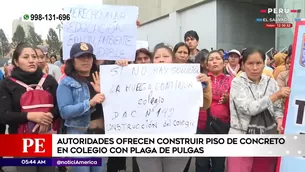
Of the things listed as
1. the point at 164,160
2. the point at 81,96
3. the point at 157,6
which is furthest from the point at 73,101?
the point at 157,6

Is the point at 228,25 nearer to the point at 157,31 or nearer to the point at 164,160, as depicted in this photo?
the point at 157,31

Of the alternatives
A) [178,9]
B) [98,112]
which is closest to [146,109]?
[98,112]

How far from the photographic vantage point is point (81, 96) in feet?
8.75

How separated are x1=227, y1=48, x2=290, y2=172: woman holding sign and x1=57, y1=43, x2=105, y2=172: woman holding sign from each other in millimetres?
1085

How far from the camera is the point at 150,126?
8.80 ft

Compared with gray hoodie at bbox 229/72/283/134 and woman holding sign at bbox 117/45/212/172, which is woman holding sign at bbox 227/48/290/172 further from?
woman holding sign at bbox 117/45/212/172

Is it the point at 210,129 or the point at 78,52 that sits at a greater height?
the point at 78,52

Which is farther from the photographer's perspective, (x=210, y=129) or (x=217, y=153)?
(x=210, y=129)

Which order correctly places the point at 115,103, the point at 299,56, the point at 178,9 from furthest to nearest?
the point at 178,9
the point at 115,103
the point at 299,56

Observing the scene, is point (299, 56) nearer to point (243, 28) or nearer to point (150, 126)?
point (150, 126)

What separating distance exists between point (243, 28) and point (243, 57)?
637 inches

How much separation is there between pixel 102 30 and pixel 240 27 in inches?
623

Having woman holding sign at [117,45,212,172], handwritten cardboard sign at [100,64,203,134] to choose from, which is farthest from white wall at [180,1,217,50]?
handwritten cardboard sign at [100,64,203,134]

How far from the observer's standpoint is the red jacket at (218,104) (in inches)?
133
